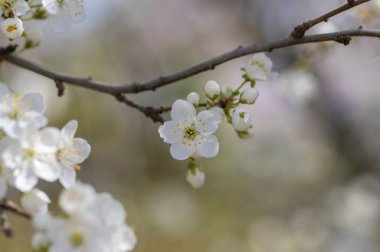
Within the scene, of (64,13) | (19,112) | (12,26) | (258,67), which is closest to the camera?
(19,112)

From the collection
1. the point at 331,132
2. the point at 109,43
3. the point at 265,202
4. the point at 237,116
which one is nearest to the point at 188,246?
the point at 265,202

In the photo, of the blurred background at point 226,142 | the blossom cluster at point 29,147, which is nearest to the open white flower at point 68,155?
the blossom cluster at point 29,147

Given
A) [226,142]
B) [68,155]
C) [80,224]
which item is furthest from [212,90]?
[226,142]

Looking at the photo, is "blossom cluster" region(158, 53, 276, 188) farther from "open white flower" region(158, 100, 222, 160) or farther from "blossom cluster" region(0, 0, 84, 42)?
"blossom cluster" region(0, 0, 84, 42)

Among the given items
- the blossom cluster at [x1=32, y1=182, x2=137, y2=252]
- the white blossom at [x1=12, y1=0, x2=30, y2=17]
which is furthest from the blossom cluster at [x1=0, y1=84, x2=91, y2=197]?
the white blossom at [x1=12, y1=0, x2=30, y2=17]

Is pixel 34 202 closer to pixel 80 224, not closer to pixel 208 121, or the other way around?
pixel 80 224

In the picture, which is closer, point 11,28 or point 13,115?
point 13,115

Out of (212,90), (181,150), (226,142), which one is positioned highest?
(226,142)

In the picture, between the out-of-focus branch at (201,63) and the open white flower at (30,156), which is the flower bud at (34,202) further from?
the out-of-focus branch at (201,63)
